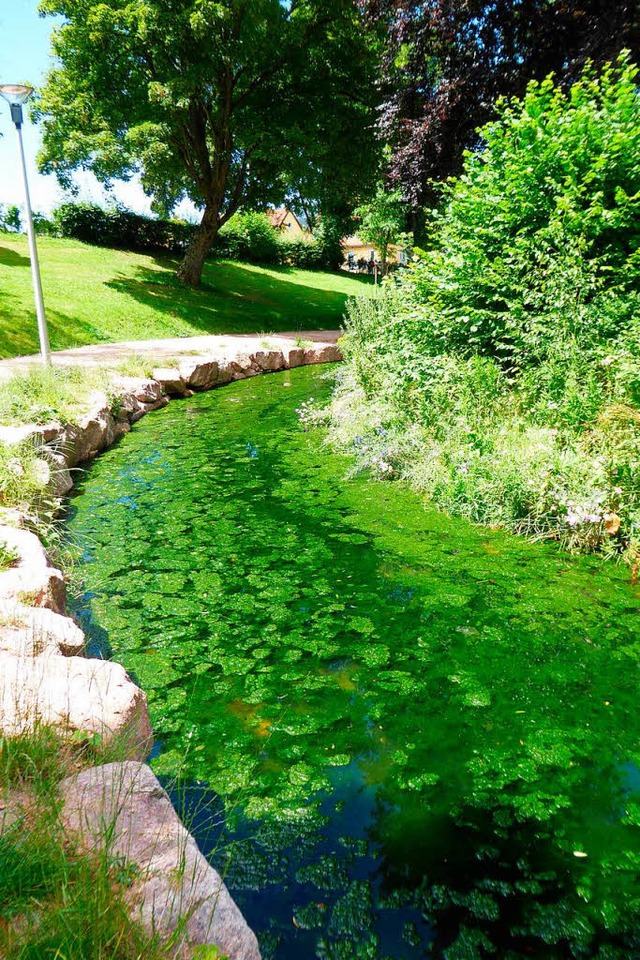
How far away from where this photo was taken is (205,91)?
1563cm

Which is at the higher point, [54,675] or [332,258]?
[332,258]

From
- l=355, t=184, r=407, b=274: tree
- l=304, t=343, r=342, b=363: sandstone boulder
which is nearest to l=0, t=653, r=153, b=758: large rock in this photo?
l=304, t=343, r=342, b=363: sandstone boulder

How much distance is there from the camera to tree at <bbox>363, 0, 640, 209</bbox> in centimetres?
923

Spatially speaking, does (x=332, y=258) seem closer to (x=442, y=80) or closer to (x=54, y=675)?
(x=442, y=80)

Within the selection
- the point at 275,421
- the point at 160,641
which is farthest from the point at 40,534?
the point at 275,421

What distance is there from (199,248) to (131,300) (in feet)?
15.4

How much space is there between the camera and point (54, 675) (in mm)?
2465

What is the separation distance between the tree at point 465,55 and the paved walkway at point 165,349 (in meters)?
4.64

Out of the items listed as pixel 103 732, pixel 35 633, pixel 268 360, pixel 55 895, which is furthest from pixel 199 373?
pixel 55 895

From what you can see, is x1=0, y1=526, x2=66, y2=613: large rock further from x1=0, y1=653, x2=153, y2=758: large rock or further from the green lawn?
the green lawn

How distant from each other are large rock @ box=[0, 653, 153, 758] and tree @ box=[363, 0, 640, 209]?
33.5ft

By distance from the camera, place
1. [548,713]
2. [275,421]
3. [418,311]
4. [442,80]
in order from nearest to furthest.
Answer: [548,713]
[418,311]
[275,421]
[442,80]

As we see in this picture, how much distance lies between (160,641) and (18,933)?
213cm

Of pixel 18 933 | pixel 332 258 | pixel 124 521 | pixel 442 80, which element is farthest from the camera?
pixel 332 258
